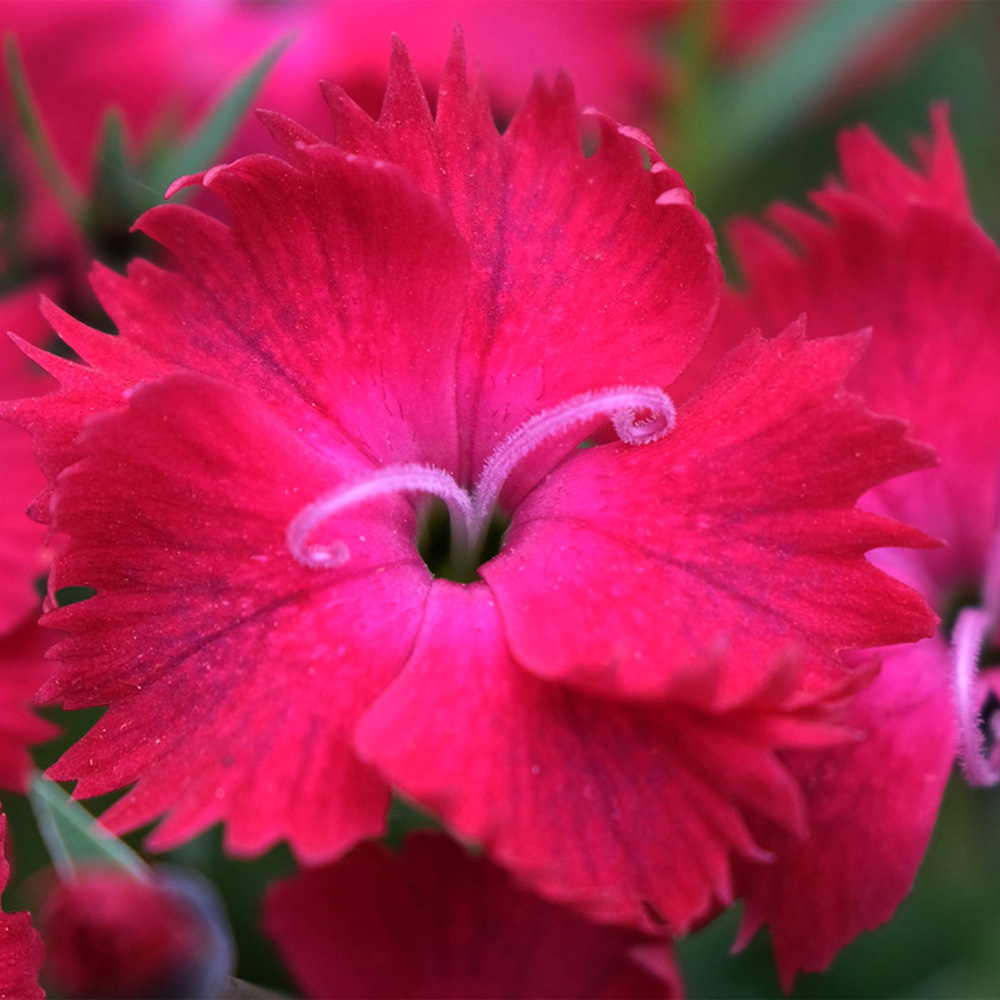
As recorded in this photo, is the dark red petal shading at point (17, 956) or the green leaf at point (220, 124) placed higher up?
the green leaf at point (220, 124)

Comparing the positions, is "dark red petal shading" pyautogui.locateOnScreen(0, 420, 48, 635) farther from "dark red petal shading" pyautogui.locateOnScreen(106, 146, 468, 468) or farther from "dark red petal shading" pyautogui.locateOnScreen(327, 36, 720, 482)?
"dark red petal shading" pyautogui.locateOnScreen(327, 36, 720, 482)

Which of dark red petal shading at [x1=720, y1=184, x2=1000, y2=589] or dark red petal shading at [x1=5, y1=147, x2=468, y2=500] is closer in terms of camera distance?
dark red petal shading at [x1=5, y1=147, x2=468, y2=500]

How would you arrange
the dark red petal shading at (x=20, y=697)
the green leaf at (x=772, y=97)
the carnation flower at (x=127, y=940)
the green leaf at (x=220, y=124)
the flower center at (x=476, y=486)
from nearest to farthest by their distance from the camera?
1. the carnation flower at (x=127, y=940)
2. the flower center at (x=476, y=486)
3. the dark red petal shading at (x=20, y=697)
4. the green leaf at (x=220, y=124)
5. the green leaf at (x=772, y=97)

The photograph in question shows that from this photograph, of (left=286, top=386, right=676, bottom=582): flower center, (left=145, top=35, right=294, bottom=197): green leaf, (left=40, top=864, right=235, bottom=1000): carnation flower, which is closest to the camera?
(left=40, top=864, right=235, bottom=1000): carnation flower

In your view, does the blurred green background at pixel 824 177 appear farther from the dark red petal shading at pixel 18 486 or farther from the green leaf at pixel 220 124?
the green leaf at pixel 220 124

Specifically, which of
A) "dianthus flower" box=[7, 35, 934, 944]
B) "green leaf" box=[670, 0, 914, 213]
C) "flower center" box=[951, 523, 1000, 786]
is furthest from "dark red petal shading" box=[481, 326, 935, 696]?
"green leaf" box=[670, 0, 914, 213]

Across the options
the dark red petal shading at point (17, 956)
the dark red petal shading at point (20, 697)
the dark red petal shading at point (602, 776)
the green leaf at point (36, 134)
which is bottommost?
the dark red petal shading at point (602, 776)

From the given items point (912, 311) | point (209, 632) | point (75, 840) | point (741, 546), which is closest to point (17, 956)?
point (75, 840)

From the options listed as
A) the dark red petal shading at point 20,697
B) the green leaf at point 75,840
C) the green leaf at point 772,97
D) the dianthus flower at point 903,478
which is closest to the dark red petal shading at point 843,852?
the dianthus flower at point 903,478
